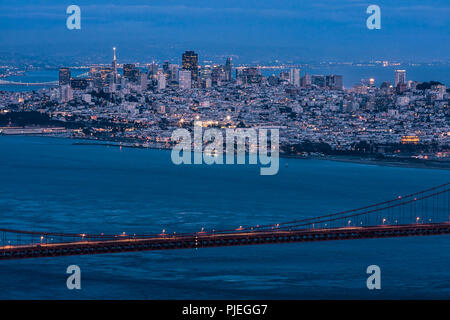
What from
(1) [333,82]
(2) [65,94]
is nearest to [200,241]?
(2) [65,94]

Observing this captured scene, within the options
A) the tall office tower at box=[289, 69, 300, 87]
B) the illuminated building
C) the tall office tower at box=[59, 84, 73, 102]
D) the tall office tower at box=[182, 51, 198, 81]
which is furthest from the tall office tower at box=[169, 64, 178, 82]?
the illuminated building

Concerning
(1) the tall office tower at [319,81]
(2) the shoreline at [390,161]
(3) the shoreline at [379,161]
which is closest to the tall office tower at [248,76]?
(1) the tall office tower at [319,81]

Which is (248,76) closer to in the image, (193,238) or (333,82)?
(333,82)

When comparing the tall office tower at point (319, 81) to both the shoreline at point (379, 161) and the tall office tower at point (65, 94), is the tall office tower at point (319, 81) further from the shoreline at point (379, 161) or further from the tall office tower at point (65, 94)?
the shoreline at point (379, 161)

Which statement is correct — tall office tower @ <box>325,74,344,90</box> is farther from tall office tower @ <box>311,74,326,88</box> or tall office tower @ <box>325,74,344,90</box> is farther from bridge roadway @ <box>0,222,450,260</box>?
bridge roadway @ <box>0,222,450,260</box>

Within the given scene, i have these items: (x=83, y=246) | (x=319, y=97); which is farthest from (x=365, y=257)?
(x=319, y=97)

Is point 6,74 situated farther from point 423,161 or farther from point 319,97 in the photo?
point 423,161

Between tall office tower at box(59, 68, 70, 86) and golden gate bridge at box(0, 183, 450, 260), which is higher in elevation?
tall office tower at box(59, 68, 70, 86)
